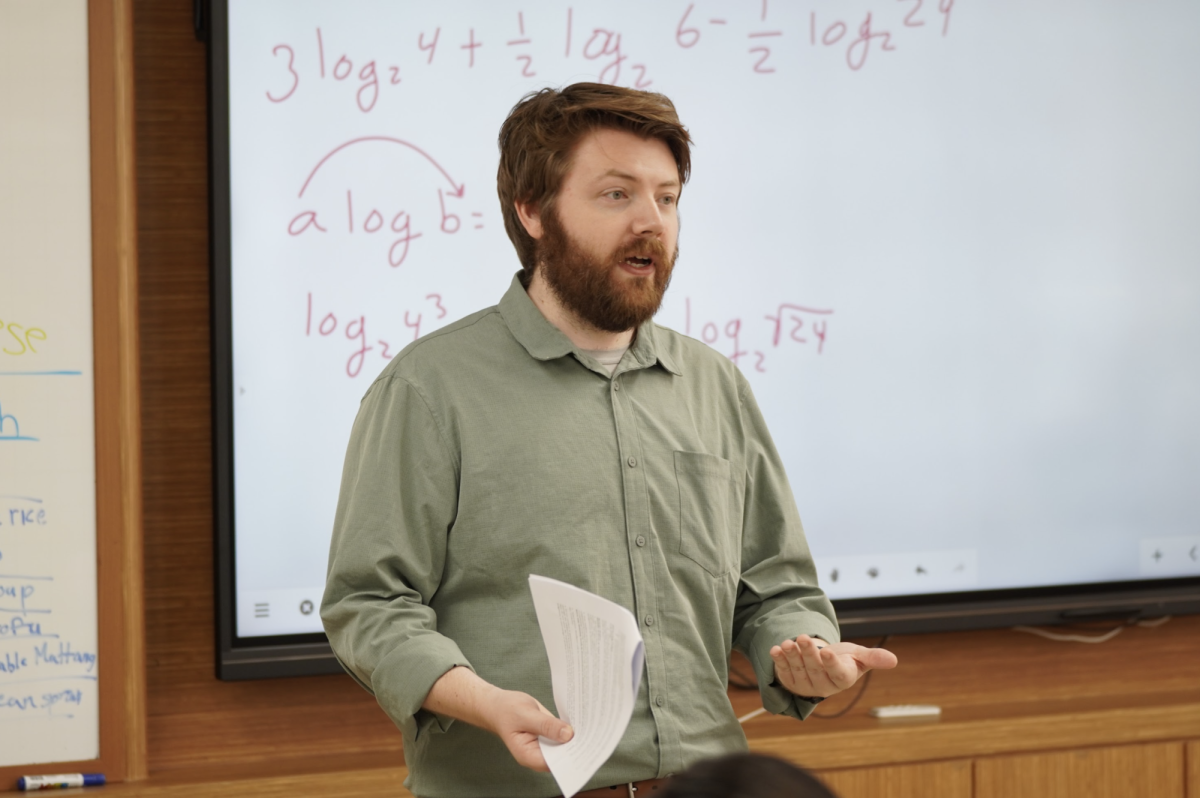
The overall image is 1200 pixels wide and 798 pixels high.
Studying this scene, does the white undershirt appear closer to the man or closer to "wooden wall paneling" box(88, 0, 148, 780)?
the man

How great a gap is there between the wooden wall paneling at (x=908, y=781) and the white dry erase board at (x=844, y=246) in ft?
1.12

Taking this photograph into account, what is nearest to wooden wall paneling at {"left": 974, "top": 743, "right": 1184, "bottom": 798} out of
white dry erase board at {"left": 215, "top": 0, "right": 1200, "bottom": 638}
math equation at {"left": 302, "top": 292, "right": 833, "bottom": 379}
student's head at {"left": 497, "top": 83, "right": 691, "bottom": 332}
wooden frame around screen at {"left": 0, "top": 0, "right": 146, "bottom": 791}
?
white dry erase board at {"left": 215, "top": 0, "right": 1200, "bottom": 638}

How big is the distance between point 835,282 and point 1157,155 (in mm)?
807

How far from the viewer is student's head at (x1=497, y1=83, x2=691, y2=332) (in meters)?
1.34

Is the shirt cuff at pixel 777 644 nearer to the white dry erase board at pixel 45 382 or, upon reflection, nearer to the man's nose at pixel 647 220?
the man's nose at pixel 647 220

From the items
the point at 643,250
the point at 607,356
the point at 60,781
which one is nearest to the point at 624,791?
the point at 607,356

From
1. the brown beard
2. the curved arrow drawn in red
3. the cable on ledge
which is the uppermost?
the curved arrow drawn in red

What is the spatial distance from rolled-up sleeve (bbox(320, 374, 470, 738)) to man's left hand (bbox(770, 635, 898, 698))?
0.36 metres

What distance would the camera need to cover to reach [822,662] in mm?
1204

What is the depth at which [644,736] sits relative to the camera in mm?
1253

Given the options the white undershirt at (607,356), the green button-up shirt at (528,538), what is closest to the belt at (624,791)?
the green button-up shirt at (528,538)

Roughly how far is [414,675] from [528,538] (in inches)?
8.3

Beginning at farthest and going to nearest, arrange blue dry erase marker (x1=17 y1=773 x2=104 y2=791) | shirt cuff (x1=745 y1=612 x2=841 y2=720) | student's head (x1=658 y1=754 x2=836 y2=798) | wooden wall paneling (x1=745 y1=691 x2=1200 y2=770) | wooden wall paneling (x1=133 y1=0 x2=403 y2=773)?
wooden wall paneling (x1=745 y1=691 x2=1200 y2=770) < wooden wall paneling (x1=133 y1=0 x2=403 y2=773) < blue dry erase marker (x1=17 y1=773 x2=104 y2=791) < shirt cuff (x1=745 y1=612 x2=841 y2=720) < student's head (x1=658 y1=754 x2=836 y2=798)

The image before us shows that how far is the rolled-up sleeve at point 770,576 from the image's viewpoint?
4.43 feet
